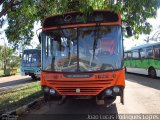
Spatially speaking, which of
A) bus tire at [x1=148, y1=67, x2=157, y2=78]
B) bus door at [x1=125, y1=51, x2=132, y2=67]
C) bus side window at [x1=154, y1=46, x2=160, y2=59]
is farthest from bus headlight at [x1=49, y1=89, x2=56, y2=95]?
bus door at [x1=125, y1=51, x2=132, y2=67]

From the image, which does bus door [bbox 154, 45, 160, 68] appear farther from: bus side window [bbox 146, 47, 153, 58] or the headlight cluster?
the headlight cluster

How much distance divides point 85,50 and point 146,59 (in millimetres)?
16991

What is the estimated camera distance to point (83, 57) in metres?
9.94

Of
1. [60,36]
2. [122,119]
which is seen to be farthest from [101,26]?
[122,119]

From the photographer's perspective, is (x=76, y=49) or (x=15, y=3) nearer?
(x=76, y=49)

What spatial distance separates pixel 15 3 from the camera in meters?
12.0

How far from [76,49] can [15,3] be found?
347cm

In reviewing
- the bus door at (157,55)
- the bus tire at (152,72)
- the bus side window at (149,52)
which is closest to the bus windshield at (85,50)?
the bus door at (157,55)

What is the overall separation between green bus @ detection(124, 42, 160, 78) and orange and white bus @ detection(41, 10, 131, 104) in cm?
1435

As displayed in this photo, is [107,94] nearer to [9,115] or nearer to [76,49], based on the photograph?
[76,49]

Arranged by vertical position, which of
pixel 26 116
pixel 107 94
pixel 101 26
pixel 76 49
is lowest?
pixel 26 116

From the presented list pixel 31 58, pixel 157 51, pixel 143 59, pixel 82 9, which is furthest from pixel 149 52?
pixel 82 9

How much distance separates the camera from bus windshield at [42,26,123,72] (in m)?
9.80

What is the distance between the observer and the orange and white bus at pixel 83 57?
962 centimetres
